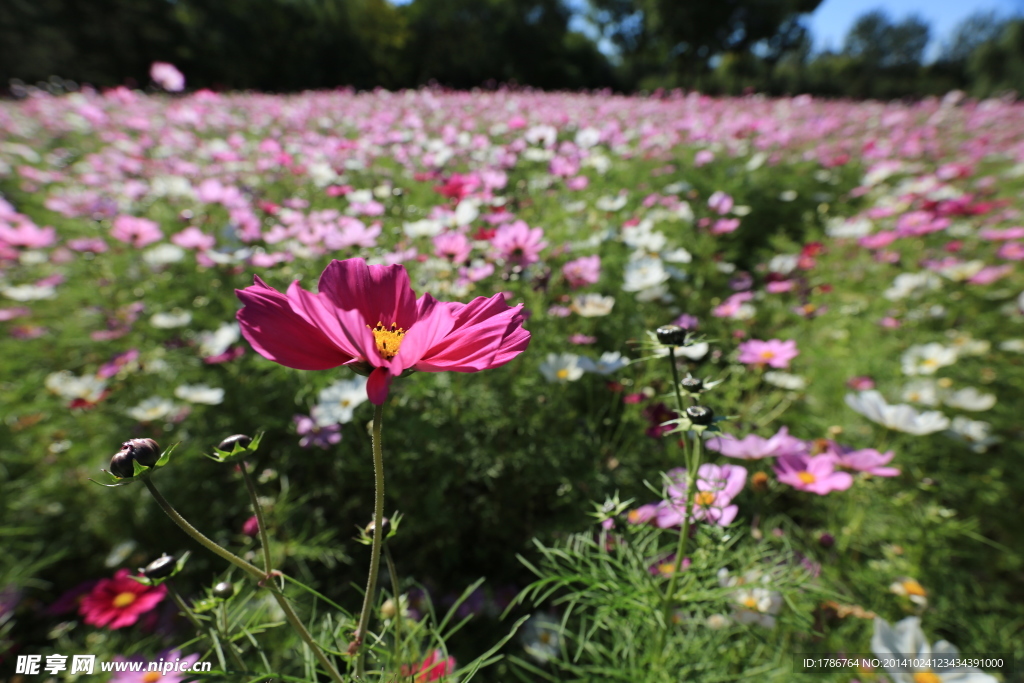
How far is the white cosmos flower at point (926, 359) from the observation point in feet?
4.08

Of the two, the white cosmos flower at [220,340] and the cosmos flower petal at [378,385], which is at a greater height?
the cosmos flower petal at [378,385]

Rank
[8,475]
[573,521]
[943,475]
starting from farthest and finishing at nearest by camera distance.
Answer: [8,475] < [943,475] < [573,521]

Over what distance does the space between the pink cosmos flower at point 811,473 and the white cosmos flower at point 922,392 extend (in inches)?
27.1

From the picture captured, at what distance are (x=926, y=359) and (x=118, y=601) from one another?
1.88m

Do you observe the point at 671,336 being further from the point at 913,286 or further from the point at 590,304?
the point at 913,286

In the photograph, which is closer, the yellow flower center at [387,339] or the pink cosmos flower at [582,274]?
the yellow flower center at [387,339]

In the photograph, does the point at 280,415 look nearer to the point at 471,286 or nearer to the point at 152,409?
the point at 152,409

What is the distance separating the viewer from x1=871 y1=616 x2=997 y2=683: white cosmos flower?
643mm

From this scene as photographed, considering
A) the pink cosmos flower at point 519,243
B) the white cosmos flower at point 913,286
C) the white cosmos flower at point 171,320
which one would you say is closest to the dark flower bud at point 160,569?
the pink cosmos flower at point 519,243

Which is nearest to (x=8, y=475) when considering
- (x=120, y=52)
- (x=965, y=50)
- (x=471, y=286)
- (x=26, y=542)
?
(x=26, y=542)

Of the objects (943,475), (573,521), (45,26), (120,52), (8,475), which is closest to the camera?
(573,521)

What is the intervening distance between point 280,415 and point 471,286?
1.93 ft

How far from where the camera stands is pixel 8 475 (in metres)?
1.18

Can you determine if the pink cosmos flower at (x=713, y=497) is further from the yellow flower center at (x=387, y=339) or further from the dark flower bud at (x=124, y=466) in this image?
the dark flower bud at (x=124, y=466)
